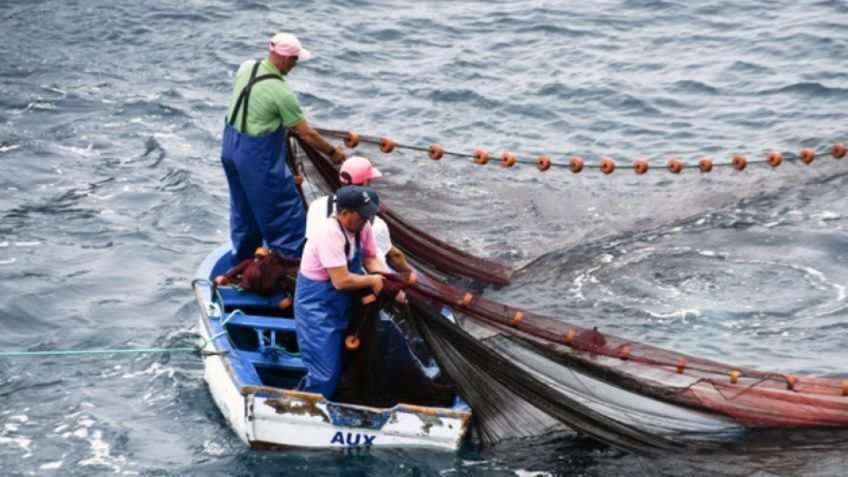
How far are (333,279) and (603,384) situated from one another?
202 centimetres

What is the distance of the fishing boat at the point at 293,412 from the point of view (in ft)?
28.5

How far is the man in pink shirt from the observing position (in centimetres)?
826

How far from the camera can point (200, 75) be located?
18641 mm

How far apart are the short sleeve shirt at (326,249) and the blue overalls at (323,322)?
1.6 inches

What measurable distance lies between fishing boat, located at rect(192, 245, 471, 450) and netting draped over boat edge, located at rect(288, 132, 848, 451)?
0.35 m

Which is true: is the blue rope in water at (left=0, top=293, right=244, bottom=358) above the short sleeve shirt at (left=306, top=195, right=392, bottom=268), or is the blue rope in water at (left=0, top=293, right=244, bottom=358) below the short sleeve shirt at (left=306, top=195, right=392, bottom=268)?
below

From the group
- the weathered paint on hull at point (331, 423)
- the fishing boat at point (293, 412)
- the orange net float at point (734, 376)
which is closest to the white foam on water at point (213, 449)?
the fishing boat at point (293, 412)

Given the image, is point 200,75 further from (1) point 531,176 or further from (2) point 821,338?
(2) point 821,338

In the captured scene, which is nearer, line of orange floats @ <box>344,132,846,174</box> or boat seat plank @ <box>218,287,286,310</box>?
boat seat plank @ <box>218,287,286,310</box>

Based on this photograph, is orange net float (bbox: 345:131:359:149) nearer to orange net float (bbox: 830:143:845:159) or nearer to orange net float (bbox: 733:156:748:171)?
orange net float (bbox: 733:156:748:171)

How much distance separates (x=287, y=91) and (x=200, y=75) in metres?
9.45

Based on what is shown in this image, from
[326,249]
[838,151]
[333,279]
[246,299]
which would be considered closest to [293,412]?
[333,279]

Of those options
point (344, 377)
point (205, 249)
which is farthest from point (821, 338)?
point (205, 249)

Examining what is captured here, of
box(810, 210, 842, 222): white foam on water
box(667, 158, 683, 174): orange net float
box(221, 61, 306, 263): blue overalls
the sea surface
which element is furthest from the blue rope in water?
box(810, 210, 842, 222): white foam on water
